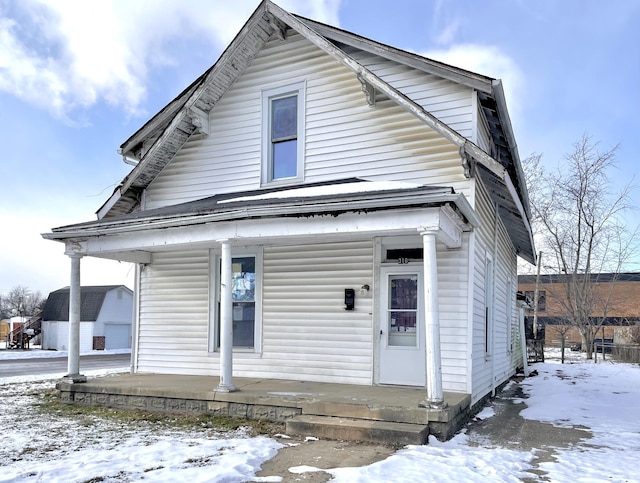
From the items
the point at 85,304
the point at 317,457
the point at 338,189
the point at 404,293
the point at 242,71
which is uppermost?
the point at 242,71

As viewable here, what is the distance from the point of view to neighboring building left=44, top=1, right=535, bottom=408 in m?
7.29

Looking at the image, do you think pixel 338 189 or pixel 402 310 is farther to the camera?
pixel 402 310

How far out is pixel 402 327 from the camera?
8039 millimetres

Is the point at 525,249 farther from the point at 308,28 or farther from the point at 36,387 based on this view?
the point at 36,387

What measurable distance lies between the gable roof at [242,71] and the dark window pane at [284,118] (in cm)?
95

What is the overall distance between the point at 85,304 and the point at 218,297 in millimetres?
30090

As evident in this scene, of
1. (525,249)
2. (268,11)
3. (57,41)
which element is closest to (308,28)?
(268,11)

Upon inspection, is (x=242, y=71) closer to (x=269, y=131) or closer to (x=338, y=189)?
(x=269, y=131)

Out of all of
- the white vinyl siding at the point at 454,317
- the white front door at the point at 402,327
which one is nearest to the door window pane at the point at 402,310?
the white front door at the point at 402,327

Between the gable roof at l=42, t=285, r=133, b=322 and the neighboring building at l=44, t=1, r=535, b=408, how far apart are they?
90.4 feet

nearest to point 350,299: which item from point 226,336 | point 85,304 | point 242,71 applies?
point 226,336

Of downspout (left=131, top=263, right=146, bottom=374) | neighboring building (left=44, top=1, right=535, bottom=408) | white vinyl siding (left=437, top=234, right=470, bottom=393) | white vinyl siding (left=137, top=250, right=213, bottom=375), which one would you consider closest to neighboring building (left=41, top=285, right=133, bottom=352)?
downspout (left=131, top=263, right=146, bottom=374)

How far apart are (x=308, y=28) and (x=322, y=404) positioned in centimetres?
569

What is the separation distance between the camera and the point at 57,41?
1250 centimetres
